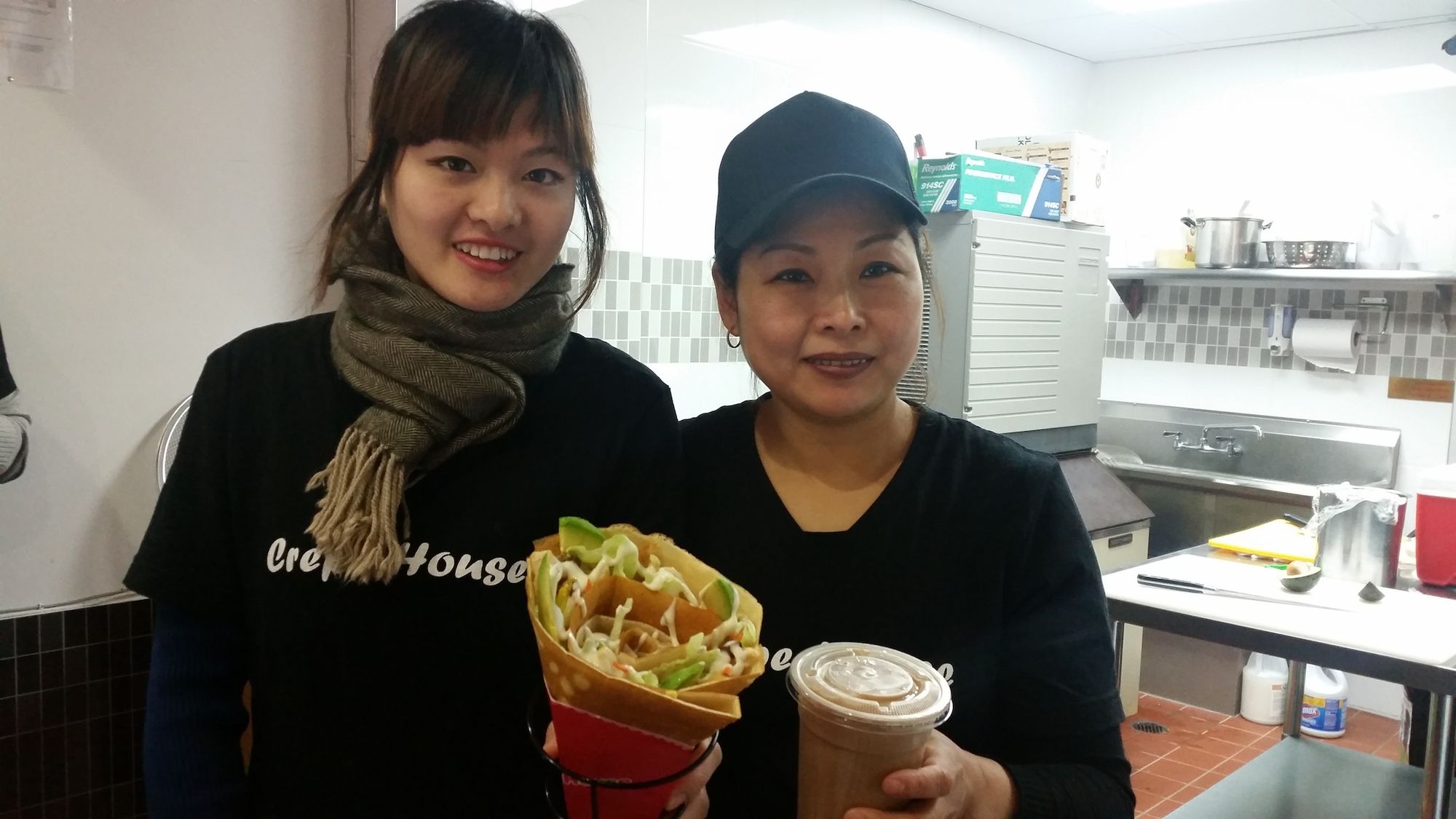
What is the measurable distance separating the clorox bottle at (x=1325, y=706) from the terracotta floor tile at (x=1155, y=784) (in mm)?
943

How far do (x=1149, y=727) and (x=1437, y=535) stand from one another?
76.5 inches

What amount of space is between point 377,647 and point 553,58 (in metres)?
0.68

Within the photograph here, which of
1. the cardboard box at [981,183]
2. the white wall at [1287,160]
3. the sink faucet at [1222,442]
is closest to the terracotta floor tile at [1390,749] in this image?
the white wall at [1287,160]

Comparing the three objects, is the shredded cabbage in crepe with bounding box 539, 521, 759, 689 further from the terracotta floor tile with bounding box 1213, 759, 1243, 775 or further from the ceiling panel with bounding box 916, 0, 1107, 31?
the ceiling panel with bounding box 916, 0, 1107, 31

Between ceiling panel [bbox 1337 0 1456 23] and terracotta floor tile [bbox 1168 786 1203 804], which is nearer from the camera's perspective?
terracotta floor tile [bbox 1168 786 1203 804]

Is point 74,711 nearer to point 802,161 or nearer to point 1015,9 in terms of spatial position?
point 802,161

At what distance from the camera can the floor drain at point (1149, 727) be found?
4016mm

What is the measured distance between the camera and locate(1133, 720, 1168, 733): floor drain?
4.02 meters

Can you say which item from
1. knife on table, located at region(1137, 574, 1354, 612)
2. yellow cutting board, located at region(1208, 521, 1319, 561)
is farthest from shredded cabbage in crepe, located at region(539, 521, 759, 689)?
yellow cutting board, located at region(1208, 521, 1319, 561)

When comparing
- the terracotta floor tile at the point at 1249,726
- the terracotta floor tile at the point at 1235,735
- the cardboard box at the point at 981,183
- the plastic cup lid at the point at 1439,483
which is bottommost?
the terracotta floor tile at the point at 1249,726

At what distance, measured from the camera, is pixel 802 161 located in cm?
111

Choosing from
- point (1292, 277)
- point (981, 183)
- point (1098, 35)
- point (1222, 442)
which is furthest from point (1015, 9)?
point (1222, 442)

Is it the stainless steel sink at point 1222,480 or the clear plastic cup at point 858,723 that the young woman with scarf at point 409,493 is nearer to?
the clear plastic cup at point 858,723

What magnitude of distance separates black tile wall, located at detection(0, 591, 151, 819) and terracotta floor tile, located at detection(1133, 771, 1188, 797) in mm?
3018
